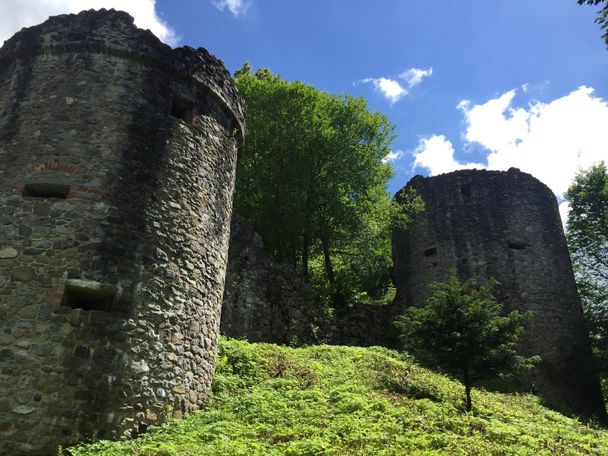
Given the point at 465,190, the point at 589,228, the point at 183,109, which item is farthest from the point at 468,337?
the point at 589,228

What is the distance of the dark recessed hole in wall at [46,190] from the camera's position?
7.82 metres

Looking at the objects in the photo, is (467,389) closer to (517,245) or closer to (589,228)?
(517,245)

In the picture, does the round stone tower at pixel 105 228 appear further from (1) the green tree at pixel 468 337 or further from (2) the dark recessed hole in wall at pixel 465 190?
(2) the dark recessed hole in wall at pixel 465 190

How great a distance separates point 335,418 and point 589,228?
16548 millimetres

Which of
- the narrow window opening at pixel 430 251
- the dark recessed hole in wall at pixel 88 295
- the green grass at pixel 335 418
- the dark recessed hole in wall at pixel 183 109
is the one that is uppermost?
the narrow window opening at pixel 430 251

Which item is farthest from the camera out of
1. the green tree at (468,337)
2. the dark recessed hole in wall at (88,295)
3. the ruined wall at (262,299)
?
the ruined wall at (262,299)

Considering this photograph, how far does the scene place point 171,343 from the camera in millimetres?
7742

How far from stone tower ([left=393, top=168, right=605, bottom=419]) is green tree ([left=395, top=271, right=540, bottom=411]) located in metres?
5.53

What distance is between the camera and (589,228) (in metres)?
20.4

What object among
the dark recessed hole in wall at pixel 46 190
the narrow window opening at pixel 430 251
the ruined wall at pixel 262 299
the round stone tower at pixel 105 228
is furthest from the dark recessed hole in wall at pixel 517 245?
the dark recessed hole in wall at pixel 46 190

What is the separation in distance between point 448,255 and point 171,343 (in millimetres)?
12095

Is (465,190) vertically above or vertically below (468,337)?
above

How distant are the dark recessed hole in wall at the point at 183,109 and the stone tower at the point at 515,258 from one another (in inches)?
436

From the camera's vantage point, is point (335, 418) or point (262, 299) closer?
point (335, 418)
